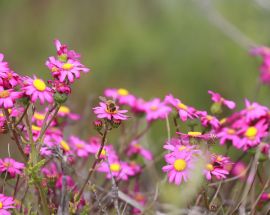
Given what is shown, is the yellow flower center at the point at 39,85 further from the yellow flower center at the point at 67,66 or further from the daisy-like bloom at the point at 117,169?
the daisy-like bloom at the point at 117,169

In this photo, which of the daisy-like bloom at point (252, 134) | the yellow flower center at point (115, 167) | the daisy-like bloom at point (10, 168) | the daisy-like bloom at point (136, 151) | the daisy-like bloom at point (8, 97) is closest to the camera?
the daisy-like bloom at point (8, 97)

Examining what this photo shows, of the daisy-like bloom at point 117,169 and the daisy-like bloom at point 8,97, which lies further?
the daisy-like bloom at point 117,169

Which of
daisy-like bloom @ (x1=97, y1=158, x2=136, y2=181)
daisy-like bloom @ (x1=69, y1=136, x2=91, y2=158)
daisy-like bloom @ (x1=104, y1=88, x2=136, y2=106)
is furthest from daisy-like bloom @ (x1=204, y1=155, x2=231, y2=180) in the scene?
daisy-like bloom @ (x1=104, y1=88, x2=136, y2=106)

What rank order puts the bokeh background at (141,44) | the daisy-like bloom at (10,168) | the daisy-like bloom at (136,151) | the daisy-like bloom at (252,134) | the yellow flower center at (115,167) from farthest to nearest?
the bokeh background at (141,44)
the daisy-like bloom at (136,151)
the yellow flower center at (115,167)
the daisy-like bloom at (252,134)
the daisy-like bloom at (10,168)

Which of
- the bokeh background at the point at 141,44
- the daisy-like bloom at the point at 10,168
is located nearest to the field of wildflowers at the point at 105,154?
the daisy-like bloom at the point at 10,168

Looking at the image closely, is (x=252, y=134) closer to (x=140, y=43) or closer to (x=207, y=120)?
(x=207, y=120)

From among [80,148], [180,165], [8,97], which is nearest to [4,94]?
[8,97]

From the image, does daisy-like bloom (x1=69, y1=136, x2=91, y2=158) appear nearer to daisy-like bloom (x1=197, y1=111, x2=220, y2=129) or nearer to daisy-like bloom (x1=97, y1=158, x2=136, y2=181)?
daisy-like bloom (x1=97, y1=158, x2=136, y2=181)

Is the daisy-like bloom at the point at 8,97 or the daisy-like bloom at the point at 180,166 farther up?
the daisy-like bloom at the point at 8,97

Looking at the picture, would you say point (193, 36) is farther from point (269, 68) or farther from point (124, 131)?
point (124, 131)
